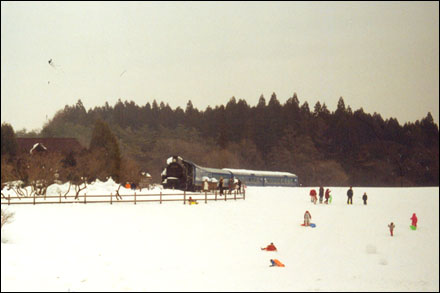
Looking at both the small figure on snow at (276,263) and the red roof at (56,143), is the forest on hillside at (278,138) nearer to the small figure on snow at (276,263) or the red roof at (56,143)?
the red roof at (56,143)

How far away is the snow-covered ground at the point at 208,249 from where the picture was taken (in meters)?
18.7

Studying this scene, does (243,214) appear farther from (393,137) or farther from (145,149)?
(393,137)

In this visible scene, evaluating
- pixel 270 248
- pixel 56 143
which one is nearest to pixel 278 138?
pixel 56 143

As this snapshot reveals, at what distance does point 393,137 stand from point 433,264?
5170 centimetres

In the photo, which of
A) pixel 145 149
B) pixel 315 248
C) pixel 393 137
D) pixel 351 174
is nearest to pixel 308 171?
pixel 351 174

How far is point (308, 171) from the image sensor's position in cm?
8338

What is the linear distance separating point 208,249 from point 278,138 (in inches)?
2670

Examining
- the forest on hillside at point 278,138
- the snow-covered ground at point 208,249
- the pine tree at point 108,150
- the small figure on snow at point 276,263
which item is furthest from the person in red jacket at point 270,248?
the forest on hillside at point 278,138

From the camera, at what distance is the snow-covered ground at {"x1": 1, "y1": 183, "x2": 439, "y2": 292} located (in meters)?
18.7

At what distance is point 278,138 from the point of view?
9050cm

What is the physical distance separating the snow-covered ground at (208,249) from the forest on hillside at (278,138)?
32.3m

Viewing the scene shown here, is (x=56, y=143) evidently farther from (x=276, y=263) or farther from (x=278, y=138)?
(x=276, y=263)

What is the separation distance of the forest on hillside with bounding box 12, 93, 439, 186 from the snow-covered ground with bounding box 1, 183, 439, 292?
32331 millimetres

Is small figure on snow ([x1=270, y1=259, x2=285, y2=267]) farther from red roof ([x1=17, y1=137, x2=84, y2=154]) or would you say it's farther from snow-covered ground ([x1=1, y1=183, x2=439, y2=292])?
red roof ([x1=17, y1=137, x2=84, y2=154])
